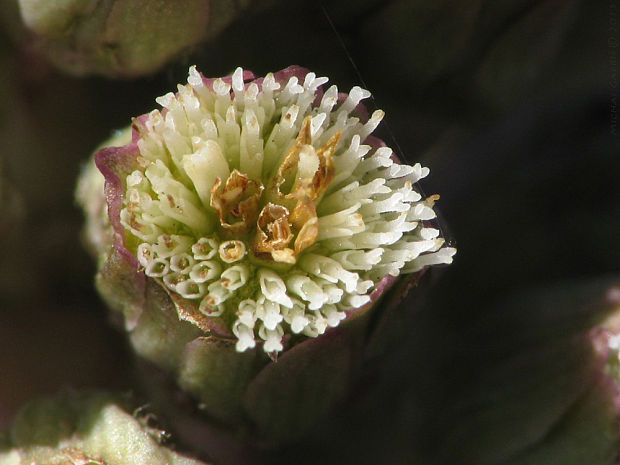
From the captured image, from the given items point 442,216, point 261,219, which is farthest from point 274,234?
point 442,216

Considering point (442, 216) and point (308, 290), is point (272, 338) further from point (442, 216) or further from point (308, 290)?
point (442, 216)

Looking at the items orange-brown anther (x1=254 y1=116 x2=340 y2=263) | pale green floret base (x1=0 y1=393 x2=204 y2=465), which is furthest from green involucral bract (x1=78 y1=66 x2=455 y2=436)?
pale green floret base (x1=0 y1=393 x2=204 y2=465)

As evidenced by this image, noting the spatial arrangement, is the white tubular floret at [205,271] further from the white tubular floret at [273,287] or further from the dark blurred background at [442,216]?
the dark blurred background at [442,216]

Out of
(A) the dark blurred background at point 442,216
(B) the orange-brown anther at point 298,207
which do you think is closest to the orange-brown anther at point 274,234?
(B) the orange-brown anther at point 298,207

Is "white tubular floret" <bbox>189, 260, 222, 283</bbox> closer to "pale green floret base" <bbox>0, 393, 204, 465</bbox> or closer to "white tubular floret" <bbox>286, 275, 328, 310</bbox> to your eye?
"white tubular floret" <bbox>286, 275, 328, 310</bbox>

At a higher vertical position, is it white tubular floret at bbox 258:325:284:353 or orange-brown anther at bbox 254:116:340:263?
orange-brown anther at bbox 254:116:340:263

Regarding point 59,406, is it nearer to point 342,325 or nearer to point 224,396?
point 224,396

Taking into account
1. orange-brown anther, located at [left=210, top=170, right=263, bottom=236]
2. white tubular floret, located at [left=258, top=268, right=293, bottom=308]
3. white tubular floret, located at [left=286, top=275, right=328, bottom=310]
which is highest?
orange-brown anther, located at [left=210, top=170, right=263, bottom=236]
